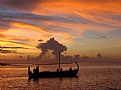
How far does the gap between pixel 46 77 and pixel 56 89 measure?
39.6m

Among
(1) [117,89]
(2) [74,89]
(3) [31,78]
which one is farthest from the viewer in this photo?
(3) [31,78]

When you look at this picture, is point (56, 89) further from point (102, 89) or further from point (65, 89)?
point (102, 89)

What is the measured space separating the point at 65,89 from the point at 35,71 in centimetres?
3888

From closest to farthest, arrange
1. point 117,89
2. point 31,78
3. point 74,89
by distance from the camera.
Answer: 1. point 117,89
2. point 74,89
3. point 31,78

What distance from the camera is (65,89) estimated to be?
73.6 m

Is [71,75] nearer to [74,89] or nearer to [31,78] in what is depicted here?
[31,78]

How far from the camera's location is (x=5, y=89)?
7419 cm

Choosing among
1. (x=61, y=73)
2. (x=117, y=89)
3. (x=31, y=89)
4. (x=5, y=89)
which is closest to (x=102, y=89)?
(x=117, y=89)

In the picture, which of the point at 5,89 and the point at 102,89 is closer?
the point at 102,89

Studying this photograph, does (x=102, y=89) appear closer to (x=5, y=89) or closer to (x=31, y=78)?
(x=5, y=89)

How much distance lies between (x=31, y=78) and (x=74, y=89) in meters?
40.7

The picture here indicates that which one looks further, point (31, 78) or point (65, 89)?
point (31, 78)

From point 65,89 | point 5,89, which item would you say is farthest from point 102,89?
point 5,89

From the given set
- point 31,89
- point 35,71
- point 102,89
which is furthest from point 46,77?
point 102,89
